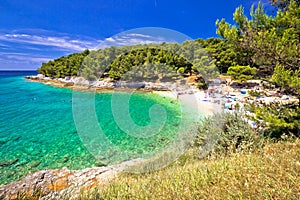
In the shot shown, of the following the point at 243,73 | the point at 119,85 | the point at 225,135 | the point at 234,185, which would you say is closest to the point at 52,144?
the point at 225,135

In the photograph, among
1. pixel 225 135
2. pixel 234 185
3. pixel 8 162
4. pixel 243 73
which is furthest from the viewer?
pixel 8 162

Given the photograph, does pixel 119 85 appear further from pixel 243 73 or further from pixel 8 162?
pixel 243 73

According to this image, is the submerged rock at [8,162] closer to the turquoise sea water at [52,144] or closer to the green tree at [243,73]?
the turquoise sea water at [52,144]

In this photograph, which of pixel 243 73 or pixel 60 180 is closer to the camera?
pixel 60 180

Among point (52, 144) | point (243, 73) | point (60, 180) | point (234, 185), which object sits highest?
point (243, 73)

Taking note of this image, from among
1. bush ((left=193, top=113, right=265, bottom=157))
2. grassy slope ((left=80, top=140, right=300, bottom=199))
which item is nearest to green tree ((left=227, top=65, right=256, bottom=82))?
bush ((left=193, top=113, right=265, bottom=157))

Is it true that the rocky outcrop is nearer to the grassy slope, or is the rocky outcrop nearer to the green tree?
the grassy slope

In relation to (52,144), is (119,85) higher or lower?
higher

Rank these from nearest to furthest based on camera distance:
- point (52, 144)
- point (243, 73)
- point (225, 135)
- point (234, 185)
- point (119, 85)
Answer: point (234, 185), point (225, 135), point (243, 73), point (52, 144), point (119, 85)

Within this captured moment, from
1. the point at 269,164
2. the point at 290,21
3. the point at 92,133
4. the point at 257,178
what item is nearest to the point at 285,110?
the point at 290,21

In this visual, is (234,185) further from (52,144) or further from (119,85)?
(119,85)

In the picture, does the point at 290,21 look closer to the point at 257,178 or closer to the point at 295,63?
the point at 295,63

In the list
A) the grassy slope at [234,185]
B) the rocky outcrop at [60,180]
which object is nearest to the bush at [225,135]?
the grassy slope at [234,185]

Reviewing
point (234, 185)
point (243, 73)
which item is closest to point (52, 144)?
point (234, 185)
